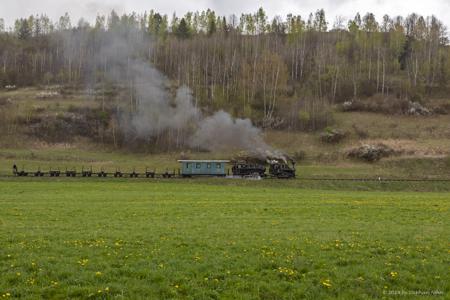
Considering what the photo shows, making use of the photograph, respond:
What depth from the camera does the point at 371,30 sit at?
123750 millimetres

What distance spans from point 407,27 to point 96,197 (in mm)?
128150

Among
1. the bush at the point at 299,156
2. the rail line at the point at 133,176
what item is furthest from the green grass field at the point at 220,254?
the bush at the point at 299,156

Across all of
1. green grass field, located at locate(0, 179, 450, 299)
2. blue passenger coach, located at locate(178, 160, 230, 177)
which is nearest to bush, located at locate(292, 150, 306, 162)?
blue passenger coach, located at locate(178, 160, 230, 177)

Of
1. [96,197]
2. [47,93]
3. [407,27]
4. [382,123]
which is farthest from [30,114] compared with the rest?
[407,27]

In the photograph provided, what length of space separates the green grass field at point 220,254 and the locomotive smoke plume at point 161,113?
134 ft

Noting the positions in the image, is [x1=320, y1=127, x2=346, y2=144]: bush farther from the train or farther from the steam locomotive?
the steam locomotive

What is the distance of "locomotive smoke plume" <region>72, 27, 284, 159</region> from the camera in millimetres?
66562

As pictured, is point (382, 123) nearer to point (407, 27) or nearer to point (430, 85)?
point (430, 85)

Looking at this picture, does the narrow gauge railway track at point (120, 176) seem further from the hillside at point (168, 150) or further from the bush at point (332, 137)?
the bush at point (332, 137)

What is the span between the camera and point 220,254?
12.4 meters

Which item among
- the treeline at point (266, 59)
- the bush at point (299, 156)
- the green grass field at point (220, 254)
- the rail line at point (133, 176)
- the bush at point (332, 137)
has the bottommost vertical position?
the rail line at point (133, 176)

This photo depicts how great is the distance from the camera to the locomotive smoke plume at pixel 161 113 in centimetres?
6656

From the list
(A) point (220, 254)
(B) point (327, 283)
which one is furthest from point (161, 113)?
(B) point (327, 283)

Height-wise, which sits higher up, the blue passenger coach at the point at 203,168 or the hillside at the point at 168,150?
the hillside at the point at 168,150
